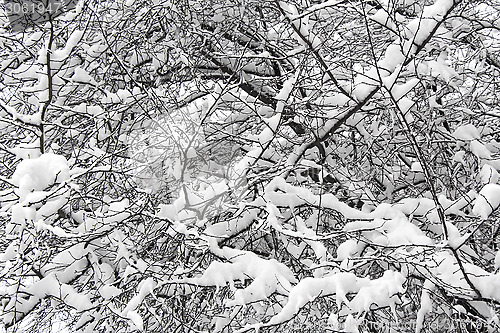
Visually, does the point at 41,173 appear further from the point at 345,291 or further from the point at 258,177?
the point at 345,291

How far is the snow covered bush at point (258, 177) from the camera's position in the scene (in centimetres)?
279

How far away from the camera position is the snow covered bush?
2787 mm

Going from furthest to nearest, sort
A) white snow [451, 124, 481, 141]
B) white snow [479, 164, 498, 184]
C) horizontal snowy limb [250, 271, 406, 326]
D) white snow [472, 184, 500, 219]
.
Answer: white snow [451, 124, 481, 141] < white snow [479, 164, 498, 184] < white snow [472, 184, 500, 219] < horizontal snowy limb [250, 271, 406, 326]

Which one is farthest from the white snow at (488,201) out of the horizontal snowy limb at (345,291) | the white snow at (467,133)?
the white snow at (467,133)

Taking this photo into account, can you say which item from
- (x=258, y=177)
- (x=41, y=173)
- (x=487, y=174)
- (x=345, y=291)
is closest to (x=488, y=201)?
(x=487, y=174)

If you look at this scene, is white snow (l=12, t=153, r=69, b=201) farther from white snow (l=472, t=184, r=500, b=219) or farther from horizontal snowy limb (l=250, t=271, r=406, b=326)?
white snow (l=472, t=184, r=500, b=219)

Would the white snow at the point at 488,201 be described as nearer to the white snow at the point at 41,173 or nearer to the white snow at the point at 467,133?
the white snow at the point at 467,133

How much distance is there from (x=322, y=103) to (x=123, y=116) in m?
1.66

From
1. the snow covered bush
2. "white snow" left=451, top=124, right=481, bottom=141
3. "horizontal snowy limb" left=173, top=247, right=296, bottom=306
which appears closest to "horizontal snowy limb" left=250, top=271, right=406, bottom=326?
the snow covered bush

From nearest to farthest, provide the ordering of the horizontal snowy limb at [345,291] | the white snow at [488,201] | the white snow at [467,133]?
the horizontal snowy limb at [345,291] < the white snow at [488,201] < the white snow at [467,133]

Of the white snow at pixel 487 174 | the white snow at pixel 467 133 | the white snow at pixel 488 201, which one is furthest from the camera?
the white snow at pixel 467 133

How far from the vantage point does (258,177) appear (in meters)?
3.03

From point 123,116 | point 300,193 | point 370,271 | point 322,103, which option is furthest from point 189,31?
point 370,271

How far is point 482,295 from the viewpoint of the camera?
2703 mm
